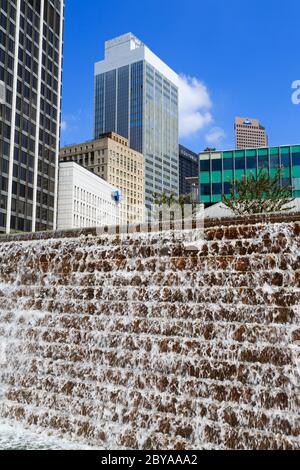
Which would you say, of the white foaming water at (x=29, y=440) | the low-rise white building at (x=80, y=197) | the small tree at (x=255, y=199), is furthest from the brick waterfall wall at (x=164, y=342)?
the low-rise white building at (x=80, y=197)

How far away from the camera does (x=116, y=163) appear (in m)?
148

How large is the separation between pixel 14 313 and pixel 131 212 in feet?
479

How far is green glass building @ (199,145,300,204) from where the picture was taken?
5878cm

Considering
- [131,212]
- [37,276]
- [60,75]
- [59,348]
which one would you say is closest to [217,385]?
[59,348]

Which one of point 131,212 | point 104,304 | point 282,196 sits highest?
point 131,212

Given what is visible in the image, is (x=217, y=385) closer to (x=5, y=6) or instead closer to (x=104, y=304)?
(x=104, y=304)

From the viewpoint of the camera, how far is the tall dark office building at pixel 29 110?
222ft

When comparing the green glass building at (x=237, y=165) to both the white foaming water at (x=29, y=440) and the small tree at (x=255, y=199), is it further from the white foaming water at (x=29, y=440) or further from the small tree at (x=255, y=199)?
the white foaming water at (x=29, y=440)

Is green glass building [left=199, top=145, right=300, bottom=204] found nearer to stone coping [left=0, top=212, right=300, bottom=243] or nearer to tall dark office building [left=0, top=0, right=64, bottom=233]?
tall dark office building [left=0, top=0, right=64, bottom=233]

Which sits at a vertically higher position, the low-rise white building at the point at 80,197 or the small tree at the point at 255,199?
the low-rise white building at the point at 80,197

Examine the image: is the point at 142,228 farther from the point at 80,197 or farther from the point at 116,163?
the point at 116,163

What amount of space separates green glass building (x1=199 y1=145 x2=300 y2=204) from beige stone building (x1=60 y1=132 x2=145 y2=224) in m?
76.6

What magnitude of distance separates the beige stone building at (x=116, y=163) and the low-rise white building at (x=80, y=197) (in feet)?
75.9

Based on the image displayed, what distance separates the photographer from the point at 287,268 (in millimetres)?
8820
